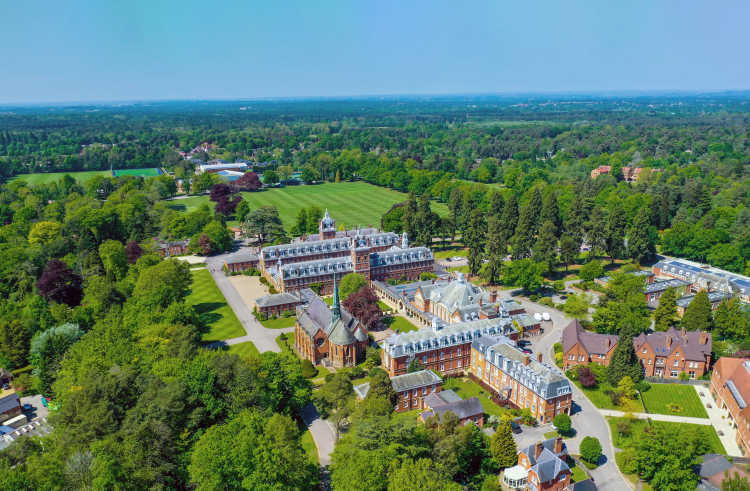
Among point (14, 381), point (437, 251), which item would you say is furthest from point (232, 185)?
point (14, 381)

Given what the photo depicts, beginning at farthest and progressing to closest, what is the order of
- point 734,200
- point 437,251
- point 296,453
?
point 734,200
point 437,251
point 296,453

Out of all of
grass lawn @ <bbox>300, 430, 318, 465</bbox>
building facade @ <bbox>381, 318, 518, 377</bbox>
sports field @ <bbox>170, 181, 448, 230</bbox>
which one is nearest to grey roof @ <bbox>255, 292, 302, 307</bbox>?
building facade @ <bbox>381, 318, 518, 377</bbox>

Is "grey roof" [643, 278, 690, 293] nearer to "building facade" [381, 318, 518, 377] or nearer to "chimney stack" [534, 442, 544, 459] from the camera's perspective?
"building facade" [381, 318, 518, 377]

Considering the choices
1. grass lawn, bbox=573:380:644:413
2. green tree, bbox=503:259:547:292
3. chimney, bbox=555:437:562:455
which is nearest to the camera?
chimney, bbox=555:437:562:455

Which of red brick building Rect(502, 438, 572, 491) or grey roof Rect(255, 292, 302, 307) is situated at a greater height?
grey roof Rect(255, 292, 302, 307)

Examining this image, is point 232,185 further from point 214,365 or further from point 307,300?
point 214,365

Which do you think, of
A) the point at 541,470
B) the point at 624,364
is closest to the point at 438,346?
the point at 624,364
